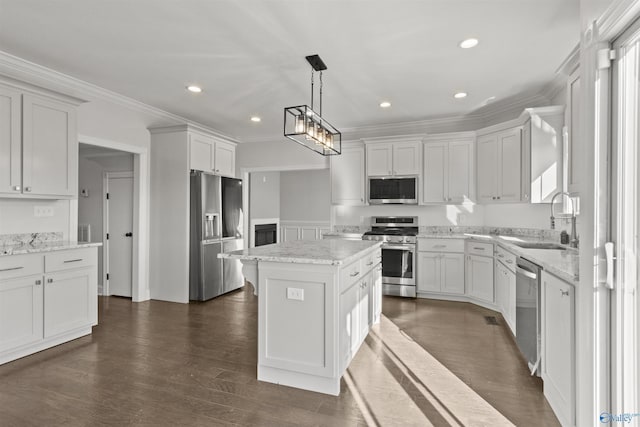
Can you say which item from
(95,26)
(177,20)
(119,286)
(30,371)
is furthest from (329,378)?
(119,286)

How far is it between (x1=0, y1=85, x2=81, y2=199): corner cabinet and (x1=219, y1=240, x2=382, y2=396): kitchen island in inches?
86.3

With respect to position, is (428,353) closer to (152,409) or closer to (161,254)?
(152,409)

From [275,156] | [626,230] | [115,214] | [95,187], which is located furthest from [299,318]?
[95,187]

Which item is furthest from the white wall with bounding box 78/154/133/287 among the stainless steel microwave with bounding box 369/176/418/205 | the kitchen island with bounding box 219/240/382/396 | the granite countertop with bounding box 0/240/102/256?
the stainless steel microwave with bounding box 369/176/418/205

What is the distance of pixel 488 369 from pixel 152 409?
2.56 metres

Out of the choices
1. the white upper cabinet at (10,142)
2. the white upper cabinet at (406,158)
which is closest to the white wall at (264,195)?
the white upper cabinet at (406,158)

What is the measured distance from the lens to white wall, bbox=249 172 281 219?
7410mm

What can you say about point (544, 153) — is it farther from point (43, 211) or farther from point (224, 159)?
point (43, 211)

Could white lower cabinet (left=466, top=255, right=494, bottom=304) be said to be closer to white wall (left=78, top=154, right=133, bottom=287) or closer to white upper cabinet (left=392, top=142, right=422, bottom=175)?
white upper cabinet (left=392, top=142, right=422, bottom=175)

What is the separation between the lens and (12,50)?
3.03m

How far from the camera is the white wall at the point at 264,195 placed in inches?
292

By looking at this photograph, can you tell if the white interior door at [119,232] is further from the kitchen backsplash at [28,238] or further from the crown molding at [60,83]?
the kitchen backsplash at [28,238]

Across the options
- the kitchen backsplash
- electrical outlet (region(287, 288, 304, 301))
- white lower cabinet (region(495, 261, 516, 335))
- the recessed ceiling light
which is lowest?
white lower cabinet (region(495, 261, 516, 335))

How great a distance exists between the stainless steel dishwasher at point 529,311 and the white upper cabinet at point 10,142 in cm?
449
